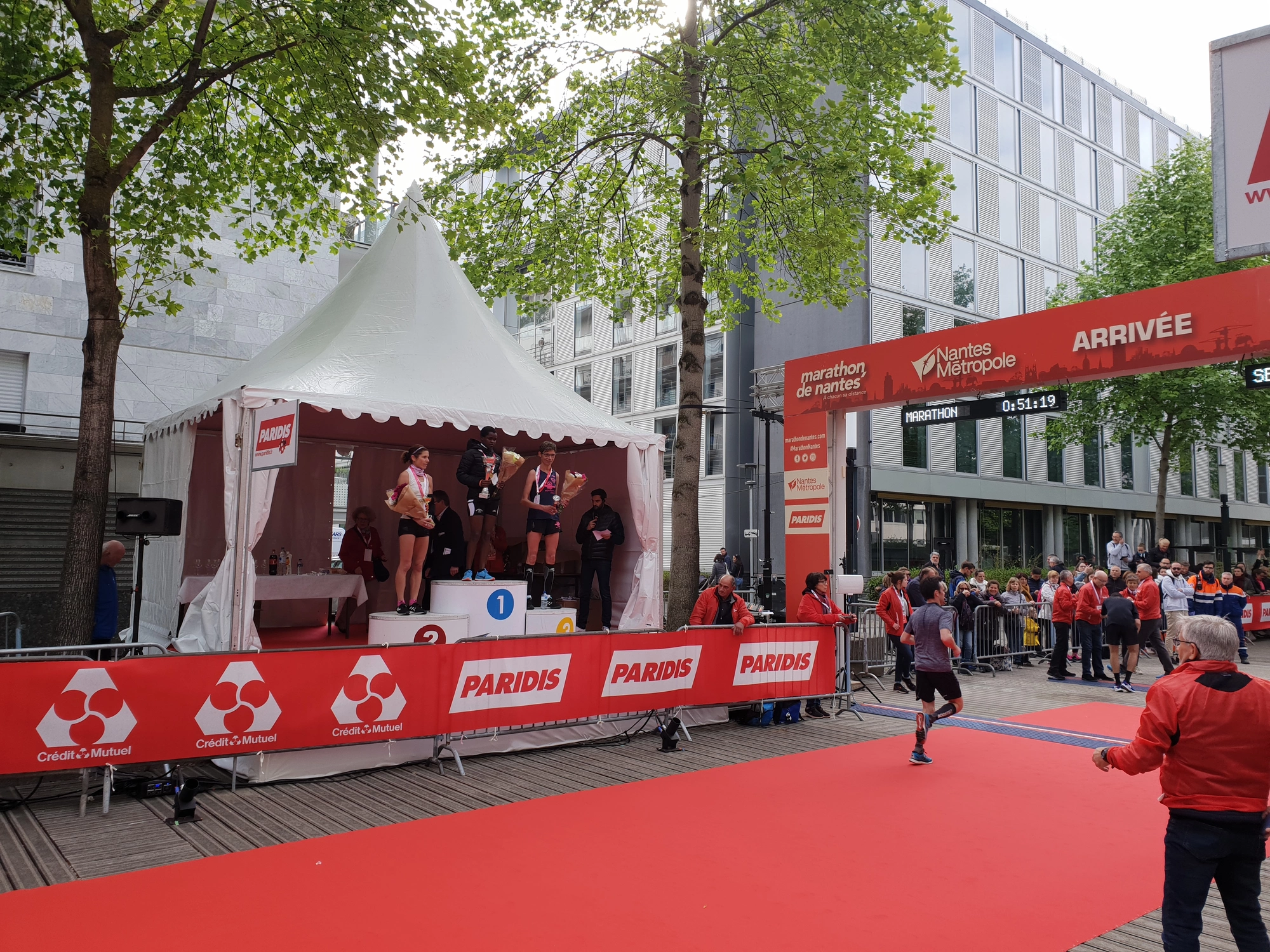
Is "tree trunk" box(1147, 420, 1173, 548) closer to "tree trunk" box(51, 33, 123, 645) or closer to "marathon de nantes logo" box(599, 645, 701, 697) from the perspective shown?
"marathon de nantes logo" box(599, 645, 701, 697)

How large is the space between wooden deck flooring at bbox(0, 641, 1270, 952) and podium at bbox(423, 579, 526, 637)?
1.44 meters

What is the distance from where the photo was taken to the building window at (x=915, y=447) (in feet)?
94.6

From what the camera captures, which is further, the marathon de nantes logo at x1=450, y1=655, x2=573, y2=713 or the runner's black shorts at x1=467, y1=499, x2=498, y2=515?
the runner's black shorts at x1=467, y1=499, x2=498, y2=515

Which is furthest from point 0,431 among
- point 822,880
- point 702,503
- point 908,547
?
point 908,547

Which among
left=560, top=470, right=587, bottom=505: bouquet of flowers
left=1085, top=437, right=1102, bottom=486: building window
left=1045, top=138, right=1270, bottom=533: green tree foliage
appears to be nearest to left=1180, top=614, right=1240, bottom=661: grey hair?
left=560, top=470, right=587, bottom=505: bouquet of flowers

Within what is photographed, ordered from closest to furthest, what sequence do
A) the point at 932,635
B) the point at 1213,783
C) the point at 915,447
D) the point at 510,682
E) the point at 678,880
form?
the point at 1213,783 → the point at 678,880 → the point at 510,682 → the point at 932,635 → the point at 915,447

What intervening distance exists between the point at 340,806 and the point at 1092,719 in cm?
917

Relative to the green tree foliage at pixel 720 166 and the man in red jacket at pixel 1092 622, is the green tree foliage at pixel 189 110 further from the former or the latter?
the man in red jacket at pixel 1092 622

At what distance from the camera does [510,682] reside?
8336 millimetres

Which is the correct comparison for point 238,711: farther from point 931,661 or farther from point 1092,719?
point 1092,719

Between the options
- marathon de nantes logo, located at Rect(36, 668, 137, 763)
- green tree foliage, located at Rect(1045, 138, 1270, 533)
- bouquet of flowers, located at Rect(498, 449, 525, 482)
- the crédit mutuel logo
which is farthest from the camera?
green tree foliage, located at Rect(1045, 138, 1270, 533)

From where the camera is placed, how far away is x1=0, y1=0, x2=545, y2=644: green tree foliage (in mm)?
8852

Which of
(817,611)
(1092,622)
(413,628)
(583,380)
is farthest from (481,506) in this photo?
(583,380)

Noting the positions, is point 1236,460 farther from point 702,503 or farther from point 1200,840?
point 1200,840
